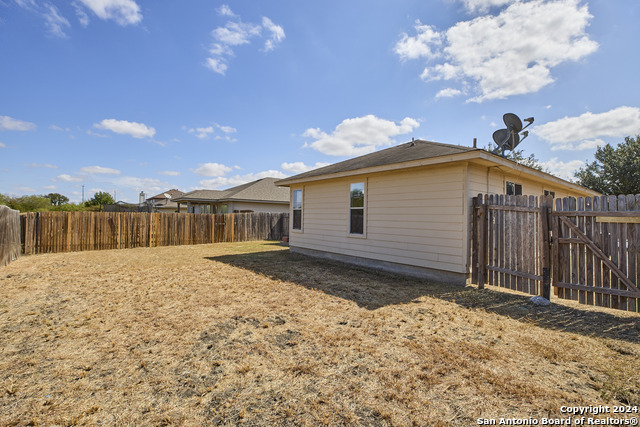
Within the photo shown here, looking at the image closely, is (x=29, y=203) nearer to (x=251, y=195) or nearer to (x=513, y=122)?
(x=251, y=195)

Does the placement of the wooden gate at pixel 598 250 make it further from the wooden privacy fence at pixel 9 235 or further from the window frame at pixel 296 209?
the wooden privacy fence at pixel 9 235

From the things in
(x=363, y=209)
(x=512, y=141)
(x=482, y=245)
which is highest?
(x=512, y=141)

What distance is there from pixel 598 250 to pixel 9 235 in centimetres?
1511

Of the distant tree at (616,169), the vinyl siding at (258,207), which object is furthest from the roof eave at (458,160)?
the distant tree at (616,169)

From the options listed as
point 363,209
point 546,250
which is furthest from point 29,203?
point 546,250

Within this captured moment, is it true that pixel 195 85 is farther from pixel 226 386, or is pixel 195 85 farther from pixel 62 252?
pixel 226 386

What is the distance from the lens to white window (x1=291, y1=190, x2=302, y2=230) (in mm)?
11731

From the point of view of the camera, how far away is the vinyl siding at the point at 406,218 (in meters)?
6.41

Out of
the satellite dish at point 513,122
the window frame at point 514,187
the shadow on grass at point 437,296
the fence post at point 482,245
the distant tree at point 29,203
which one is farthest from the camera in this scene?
the distant tree at point 29,203

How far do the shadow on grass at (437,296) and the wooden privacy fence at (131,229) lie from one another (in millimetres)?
7406

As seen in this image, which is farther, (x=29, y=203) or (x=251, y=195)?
(x=29, y=203)

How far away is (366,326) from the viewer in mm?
3881

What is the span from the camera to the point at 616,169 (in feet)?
76.8

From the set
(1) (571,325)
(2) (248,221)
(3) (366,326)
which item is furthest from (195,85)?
(1) (571,325)
